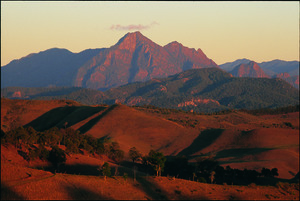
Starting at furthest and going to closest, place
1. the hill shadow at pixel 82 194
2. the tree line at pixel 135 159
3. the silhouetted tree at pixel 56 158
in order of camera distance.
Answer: the tree line at pixel 135 159, the silhouetted tree at pixel 56 158, the hill shadow at pixel 82 194

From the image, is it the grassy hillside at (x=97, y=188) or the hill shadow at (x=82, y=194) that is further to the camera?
the hill shadow at (x=82, y=194)

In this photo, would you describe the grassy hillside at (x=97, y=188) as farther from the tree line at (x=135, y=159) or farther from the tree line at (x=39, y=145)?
the tree line at (x=135, y=159)

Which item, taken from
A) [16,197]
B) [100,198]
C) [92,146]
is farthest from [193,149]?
[16,197]

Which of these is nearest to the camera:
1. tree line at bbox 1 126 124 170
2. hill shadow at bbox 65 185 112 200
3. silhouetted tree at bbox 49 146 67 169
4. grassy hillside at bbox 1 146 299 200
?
grassy hillside at bbox 1 146 299 200

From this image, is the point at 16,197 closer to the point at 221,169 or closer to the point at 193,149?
the point at 221,169

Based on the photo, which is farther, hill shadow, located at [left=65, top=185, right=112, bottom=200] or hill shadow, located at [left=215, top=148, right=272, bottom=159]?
hill shadow, located at [left=215, top=148, right=272, bottom=159]

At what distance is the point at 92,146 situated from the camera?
138 m

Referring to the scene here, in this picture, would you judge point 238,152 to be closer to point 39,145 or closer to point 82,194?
point 39,145

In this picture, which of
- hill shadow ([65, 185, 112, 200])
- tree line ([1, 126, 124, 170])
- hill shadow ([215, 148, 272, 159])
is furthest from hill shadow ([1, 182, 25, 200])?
hill shadow ([215, 148, 272, 159])

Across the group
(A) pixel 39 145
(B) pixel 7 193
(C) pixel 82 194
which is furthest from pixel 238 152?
(B) pixel 7 193

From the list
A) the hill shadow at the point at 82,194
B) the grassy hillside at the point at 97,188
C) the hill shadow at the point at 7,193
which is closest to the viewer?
the hill shadow at the point at 7,193

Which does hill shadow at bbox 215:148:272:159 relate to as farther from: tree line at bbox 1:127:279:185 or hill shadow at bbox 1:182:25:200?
hill shadow at bbox 1:182:25:200

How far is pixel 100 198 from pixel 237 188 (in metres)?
40.9

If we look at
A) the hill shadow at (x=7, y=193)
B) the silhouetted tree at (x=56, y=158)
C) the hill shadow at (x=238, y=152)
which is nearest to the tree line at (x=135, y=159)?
the silhouetted tree at (x=56, y=158)
